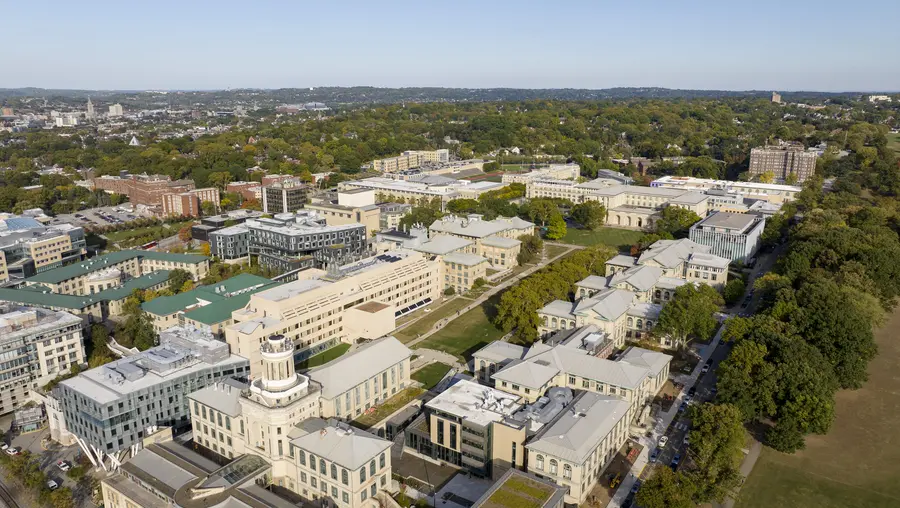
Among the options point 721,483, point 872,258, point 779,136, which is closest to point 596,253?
point 872,258

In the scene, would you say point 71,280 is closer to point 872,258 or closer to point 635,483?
point 635,483

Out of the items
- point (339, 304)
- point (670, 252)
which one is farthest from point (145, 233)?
point (670, 252)

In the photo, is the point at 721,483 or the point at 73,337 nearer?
the point at 721,483

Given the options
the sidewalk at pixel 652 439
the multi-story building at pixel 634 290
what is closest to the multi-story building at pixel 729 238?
the multi-story building at pixel 634 290

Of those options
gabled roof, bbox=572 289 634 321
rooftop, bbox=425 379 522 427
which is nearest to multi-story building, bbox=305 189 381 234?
gabled roof, bbox=572 289 634 321

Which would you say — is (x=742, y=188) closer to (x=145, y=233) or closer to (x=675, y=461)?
(x=675, y=461)
